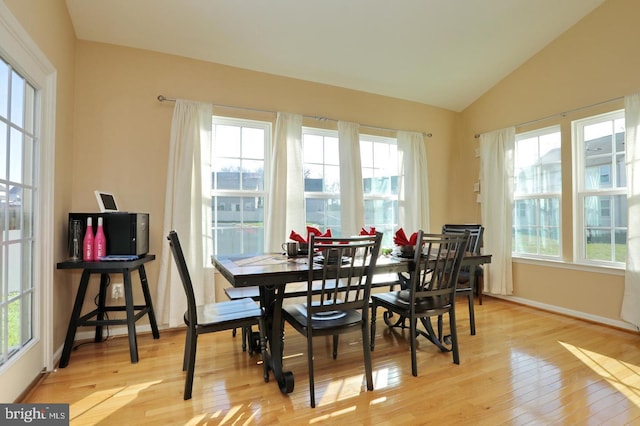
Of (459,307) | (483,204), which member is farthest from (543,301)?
(483,204)

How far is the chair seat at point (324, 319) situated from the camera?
6.52 ft

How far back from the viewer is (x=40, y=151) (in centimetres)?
219

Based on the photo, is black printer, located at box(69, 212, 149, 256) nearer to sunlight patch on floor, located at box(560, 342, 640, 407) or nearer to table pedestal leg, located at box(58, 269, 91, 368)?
table pedestal leg, located at box(58, 269, 91, 368)

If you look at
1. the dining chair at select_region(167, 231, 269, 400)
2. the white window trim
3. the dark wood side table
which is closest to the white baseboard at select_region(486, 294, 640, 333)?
the dining chair at select_region(167, 231, 269, 400)

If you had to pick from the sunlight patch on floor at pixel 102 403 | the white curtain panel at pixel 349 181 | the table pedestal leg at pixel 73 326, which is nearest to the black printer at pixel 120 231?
the table pedestal leg at pixel 73 326

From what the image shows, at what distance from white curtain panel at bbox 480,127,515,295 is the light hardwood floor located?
1175 mm

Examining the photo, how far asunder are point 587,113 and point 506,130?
824mm

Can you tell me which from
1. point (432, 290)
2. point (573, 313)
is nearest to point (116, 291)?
point (432, 290)

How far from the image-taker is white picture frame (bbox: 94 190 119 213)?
2.56 meters

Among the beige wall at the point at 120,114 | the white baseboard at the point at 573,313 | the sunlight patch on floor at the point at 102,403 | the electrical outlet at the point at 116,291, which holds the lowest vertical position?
the sunlight patch on floor at the point at 102,403

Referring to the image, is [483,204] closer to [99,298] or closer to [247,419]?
[247,419]

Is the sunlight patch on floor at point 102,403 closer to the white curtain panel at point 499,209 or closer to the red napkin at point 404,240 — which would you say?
the red napkin at point 404,240

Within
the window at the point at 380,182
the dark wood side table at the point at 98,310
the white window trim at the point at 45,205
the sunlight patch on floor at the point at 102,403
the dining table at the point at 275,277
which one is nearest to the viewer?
the sunlight patch on floor at the point at 102,403

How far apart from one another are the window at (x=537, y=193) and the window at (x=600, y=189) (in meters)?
0.20
